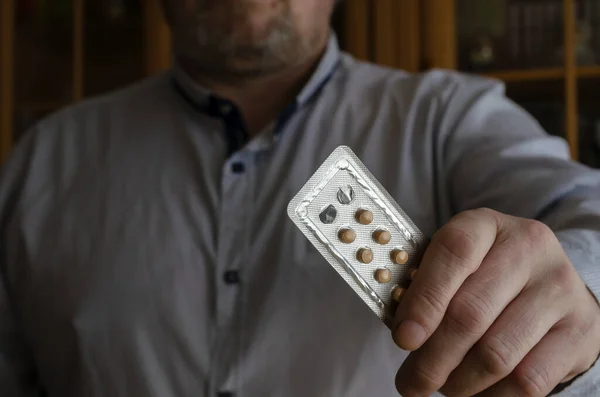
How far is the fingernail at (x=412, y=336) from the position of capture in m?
0.38

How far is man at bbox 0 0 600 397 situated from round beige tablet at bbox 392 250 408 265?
0.14 m

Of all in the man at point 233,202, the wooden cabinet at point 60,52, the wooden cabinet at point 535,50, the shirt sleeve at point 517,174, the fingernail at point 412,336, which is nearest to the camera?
the fingernail at point 412,336

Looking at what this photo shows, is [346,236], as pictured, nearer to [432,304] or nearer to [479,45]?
[432,304]

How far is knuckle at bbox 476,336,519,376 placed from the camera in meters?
0.39

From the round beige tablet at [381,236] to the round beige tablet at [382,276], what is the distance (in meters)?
0.02

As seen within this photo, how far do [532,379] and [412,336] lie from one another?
8 cm

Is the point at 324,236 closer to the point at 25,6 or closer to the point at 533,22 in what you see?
the point at 533,22

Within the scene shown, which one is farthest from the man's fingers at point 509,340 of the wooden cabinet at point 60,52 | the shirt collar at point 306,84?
the wooden cabinet at point 60,52

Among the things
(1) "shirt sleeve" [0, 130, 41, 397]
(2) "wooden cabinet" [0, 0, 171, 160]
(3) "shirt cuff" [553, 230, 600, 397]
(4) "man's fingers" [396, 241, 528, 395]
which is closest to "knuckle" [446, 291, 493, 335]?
(4) "man's fingers" [396, 241, 528, 395]

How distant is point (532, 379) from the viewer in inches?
15.5

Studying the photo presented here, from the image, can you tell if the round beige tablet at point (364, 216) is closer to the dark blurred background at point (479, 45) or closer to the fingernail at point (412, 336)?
the fingernail at point (412, 336)

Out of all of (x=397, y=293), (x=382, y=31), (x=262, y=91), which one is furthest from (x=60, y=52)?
(x=397, y=293)

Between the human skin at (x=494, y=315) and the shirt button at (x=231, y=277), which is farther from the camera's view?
the shirt button at (x=231, y=277)

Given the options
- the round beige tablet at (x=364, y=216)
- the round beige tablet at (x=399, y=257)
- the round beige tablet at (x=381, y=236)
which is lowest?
the round beige tablet at (x=399, y=257)
